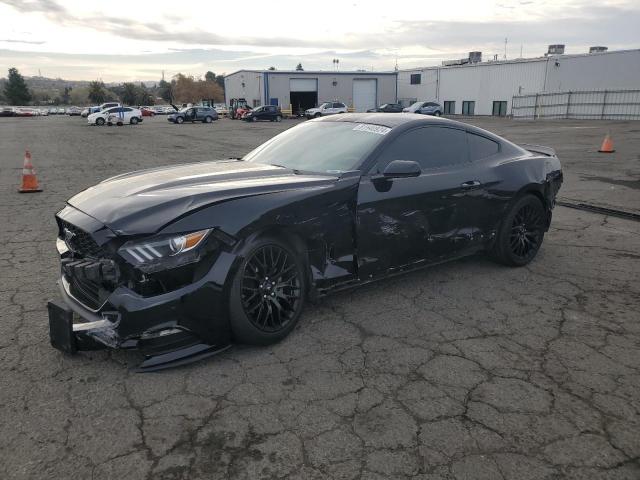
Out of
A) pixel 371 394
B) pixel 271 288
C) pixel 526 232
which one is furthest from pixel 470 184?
pixel 371 394

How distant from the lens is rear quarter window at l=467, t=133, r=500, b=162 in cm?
484

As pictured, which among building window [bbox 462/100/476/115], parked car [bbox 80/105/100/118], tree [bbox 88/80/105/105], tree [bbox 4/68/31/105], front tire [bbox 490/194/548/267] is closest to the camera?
front tire [bbox 490/194/548/267]

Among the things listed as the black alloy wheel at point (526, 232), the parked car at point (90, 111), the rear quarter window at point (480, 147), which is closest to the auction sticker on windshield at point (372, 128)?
the rear quarter window at point (480, 147)

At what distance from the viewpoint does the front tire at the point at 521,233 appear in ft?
16.5

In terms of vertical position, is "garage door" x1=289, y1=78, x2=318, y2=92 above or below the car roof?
above

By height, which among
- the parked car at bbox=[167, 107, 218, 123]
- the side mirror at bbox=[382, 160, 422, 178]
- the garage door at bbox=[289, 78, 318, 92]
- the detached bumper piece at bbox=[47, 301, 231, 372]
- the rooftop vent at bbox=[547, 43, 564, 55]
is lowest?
the parked car at bbox=[167, 107, 218, 123]

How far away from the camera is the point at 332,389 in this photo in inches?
119

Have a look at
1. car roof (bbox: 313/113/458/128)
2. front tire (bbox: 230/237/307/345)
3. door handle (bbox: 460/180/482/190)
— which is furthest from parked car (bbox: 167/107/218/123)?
front tire (bbox: 230/237/307/345)

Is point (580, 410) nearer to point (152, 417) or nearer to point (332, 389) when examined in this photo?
point (332, 389)

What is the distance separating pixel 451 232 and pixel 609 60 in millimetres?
42530

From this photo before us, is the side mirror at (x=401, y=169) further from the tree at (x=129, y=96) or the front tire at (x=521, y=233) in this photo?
the tree at (x=129, y=96)

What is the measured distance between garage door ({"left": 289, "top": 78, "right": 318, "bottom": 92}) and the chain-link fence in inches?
→ 870

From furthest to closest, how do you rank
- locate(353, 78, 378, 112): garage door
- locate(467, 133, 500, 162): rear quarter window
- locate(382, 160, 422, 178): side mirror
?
1. locate(353, 78, 378, 112): garage door
2. locate(467, 133, 500, 162): rear quarter window
3. locate(382, 160, 422, 178): side mirror

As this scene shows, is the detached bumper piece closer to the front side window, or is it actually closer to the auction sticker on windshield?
the front side window
